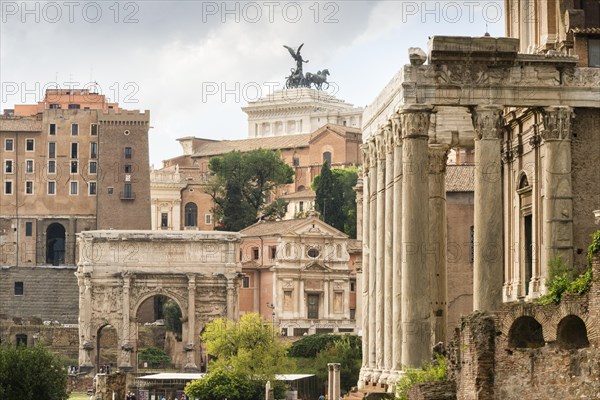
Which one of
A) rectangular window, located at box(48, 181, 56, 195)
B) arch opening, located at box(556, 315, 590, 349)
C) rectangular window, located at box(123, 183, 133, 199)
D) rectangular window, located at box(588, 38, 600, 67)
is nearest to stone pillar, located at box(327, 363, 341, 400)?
rectangular window, located at box(588, 38, 600, 67)

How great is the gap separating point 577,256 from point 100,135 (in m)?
81.5

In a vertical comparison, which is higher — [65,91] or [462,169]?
[65,91]

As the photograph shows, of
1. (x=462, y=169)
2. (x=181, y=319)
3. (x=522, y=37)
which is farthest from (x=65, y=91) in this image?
(x=522, y=37)

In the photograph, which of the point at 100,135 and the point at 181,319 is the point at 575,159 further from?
the point at 100,135

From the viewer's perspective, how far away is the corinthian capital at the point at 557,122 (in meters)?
35.2

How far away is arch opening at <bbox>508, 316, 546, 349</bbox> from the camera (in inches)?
1040

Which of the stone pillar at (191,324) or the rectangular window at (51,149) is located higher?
the rectangular window at (51,149)

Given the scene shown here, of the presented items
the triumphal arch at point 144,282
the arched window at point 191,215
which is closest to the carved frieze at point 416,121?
the triumphal arch at point 144,282

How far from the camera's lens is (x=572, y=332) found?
25859 millimetres

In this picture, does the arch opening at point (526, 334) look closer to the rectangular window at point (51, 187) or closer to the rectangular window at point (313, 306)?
the rectangular window at point (313, 306)

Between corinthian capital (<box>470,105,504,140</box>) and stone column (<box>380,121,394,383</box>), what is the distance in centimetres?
285

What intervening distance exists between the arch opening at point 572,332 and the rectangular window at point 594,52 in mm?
12032

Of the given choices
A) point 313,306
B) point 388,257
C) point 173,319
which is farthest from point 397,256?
point 173,319

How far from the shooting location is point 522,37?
39781 millimetres
